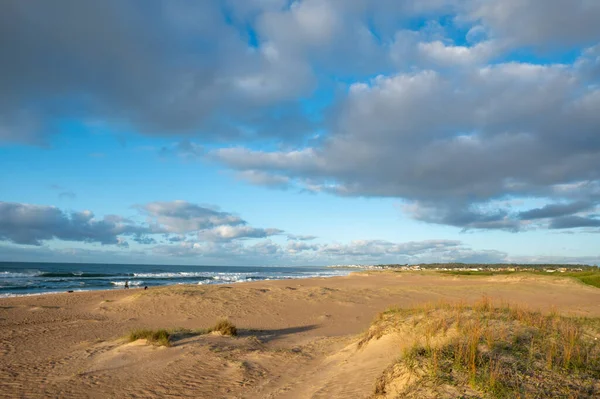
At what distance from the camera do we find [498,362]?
6.46 meters

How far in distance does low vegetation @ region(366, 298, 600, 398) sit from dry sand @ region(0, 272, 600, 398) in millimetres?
1084

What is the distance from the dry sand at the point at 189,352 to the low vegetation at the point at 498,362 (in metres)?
1.08

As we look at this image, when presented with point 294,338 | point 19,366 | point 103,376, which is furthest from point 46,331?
point 294,338

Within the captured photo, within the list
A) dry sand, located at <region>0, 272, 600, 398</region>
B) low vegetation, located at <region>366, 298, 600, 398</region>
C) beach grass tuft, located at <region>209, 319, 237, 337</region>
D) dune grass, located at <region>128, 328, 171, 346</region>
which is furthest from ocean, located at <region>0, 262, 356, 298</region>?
low vegetation, located at <region>366, 298, 600, 398</region>

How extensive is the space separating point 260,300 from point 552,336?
21.1 meters

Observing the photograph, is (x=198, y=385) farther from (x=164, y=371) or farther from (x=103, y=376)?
(x=103, y=376)

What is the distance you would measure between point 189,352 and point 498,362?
8607mm

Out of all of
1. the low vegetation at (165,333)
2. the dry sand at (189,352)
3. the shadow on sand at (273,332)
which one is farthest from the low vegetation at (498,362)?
the low vegetation at (165,333)

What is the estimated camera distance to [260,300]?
27.3 m

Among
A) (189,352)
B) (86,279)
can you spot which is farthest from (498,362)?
(86,279)

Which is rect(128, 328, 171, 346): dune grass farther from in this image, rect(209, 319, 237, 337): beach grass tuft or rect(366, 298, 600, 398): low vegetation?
rect(366, 298, 600, 398): low vegetation

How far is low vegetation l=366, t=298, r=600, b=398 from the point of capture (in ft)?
18.9

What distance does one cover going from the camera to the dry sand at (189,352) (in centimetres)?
884

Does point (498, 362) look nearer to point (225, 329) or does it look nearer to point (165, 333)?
point (165, 333)
